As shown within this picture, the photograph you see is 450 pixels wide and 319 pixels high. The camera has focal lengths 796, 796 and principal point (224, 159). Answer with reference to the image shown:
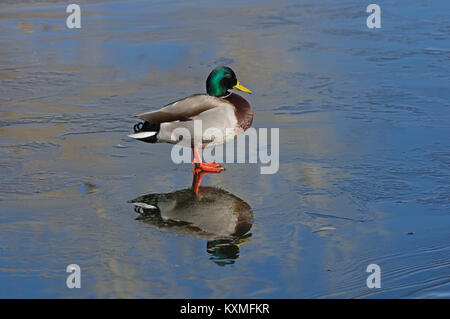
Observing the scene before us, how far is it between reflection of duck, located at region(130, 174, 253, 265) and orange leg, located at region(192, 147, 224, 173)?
13.9 inches

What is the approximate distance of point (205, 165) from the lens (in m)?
5.32

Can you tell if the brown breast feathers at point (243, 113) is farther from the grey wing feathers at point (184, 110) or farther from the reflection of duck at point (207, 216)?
the reflection of duck at point (207, 216)

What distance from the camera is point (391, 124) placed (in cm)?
613

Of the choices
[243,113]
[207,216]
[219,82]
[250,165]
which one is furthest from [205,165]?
[207,216]

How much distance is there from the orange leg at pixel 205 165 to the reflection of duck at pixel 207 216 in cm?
35

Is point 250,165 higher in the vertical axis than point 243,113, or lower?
lower

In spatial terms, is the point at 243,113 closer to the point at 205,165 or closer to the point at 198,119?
the point at 198,119

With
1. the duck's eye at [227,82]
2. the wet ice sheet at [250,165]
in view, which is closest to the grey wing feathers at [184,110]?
the duck's eye at [227,82]

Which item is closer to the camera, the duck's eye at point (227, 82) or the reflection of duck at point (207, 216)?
the reflection of duck at point (207, 216)

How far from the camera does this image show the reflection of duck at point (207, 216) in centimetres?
396

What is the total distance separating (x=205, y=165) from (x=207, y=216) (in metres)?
0.98

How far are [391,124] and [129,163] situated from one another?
2.10m

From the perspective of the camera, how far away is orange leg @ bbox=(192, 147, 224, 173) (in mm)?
5258
